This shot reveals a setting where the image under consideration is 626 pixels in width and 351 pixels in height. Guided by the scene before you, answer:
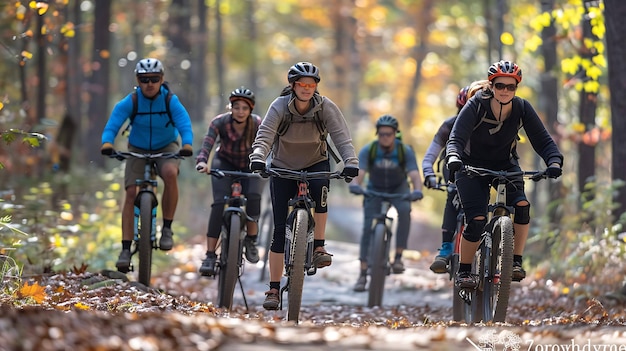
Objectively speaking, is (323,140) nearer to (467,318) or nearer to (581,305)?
(467,318)

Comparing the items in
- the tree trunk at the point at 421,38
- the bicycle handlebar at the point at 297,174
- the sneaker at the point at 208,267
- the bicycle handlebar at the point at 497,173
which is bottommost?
the sneaker at the point at 208,267

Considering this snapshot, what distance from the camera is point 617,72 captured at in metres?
12.8

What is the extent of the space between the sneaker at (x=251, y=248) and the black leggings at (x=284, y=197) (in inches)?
85.2

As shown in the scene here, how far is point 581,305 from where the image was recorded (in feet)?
39.7

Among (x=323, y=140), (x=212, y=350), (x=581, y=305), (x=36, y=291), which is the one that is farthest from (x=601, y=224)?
(x=212, y=350)

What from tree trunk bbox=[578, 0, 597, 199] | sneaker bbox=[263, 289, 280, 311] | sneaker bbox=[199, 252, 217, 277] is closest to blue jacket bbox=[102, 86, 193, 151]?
sneaker bbox=[199, 252, 217, 277]

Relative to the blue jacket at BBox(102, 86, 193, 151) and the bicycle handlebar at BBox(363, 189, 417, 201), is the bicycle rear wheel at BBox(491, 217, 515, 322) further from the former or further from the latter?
the bicycle handlebar at BBox(363, 189, 417, 201)

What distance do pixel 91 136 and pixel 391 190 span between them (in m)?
12.0

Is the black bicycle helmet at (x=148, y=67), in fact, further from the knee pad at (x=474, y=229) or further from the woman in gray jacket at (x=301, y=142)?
the knee pad at (x=474, y=229)

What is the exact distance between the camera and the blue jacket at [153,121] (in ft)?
37.0

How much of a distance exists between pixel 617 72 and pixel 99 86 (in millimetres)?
15640

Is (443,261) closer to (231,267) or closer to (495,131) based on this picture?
(495,131)

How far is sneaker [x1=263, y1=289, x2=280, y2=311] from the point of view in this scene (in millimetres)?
9469

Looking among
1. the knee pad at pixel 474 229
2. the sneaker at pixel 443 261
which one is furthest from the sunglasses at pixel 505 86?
the sneaker at pixel 443 261
